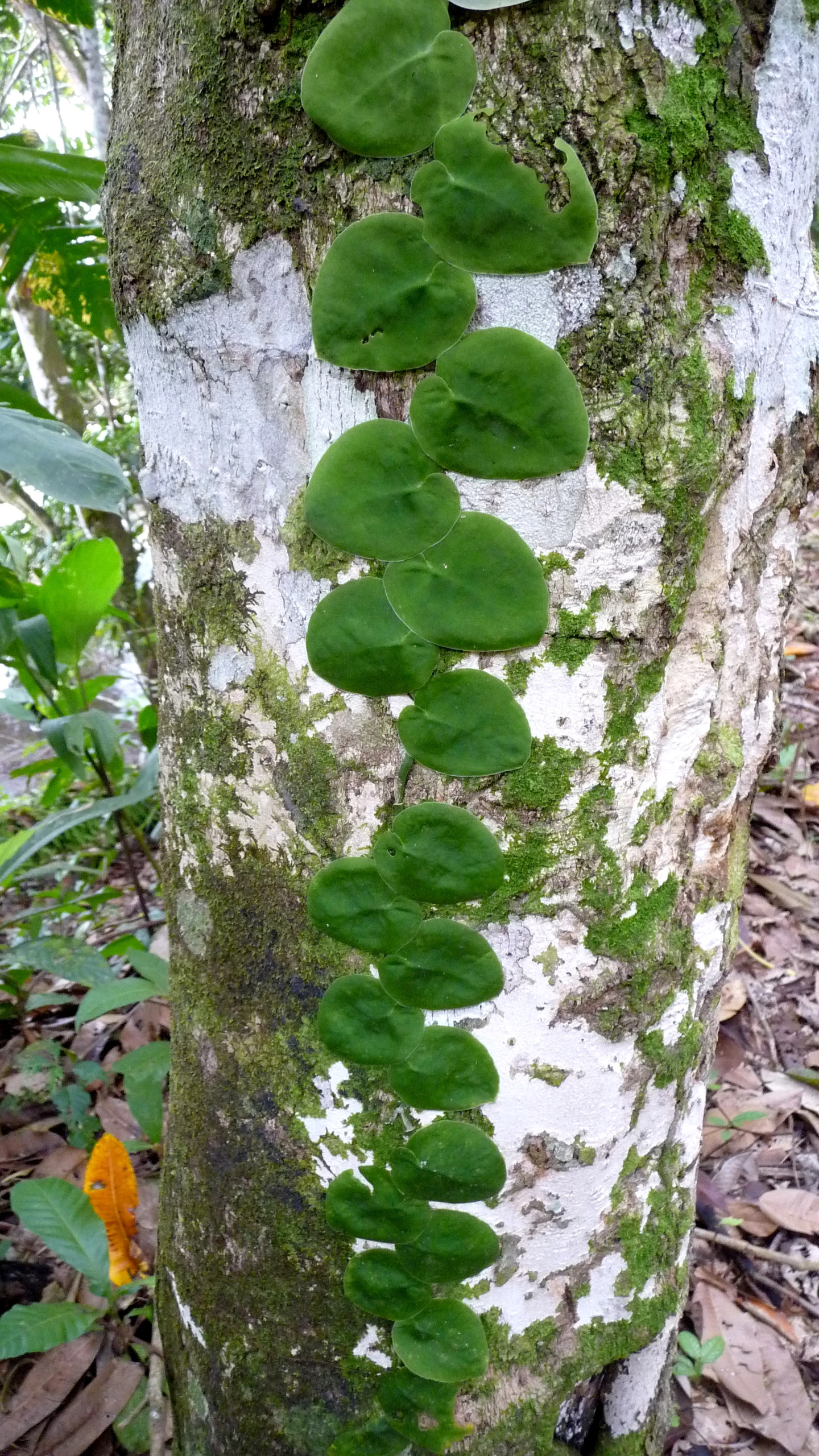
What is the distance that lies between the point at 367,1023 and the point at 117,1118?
0.98 meters

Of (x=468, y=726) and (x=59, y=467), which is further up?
(x=59, y=467)

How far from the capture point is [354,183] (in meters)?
0.54

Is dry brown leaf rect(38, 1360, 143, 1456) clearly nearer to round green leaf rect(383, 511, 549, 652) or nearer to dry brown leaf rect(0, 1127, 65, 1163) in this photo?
dry brown leaf rect(0, 1127, 65, 1163)

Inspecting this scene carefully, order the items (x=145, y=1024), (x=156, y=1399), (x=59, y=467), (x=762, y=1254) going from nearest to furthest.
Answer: (x=59, y=467) → (x=156, y=1399) → (x=762, y=1254) → (x=145, y=1024)

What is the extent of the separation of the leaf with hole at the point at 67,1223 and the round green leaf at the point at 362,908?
72 cm

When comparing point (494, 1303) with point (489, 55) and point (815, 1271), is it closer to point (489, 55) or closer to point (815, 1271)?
point (815, 1271)

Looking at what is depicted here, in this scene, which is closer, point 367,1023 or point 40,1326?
point 367,1023

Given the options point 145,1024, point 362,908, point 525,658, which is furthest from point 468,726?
point 145,1024

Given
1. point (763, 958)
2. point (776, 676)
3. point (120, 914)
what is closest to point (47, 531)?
point (120, 914)

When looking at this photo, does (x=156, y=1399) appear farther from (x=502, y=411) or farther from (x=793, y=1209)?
(x=502, y=411)

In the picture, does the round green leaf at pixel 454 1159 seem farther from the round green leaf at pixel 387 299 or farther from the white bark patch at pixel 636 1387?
the round green leaf at pixel 387 299

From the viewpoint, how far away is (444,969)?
63 centimetres

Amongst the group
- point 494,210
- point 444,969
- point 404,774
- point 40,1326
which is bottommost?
point 40,1326

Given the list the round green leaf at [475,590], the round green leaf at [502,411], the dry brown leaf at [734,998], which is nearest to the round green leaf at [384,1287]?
the round green leaf at [475,590]
